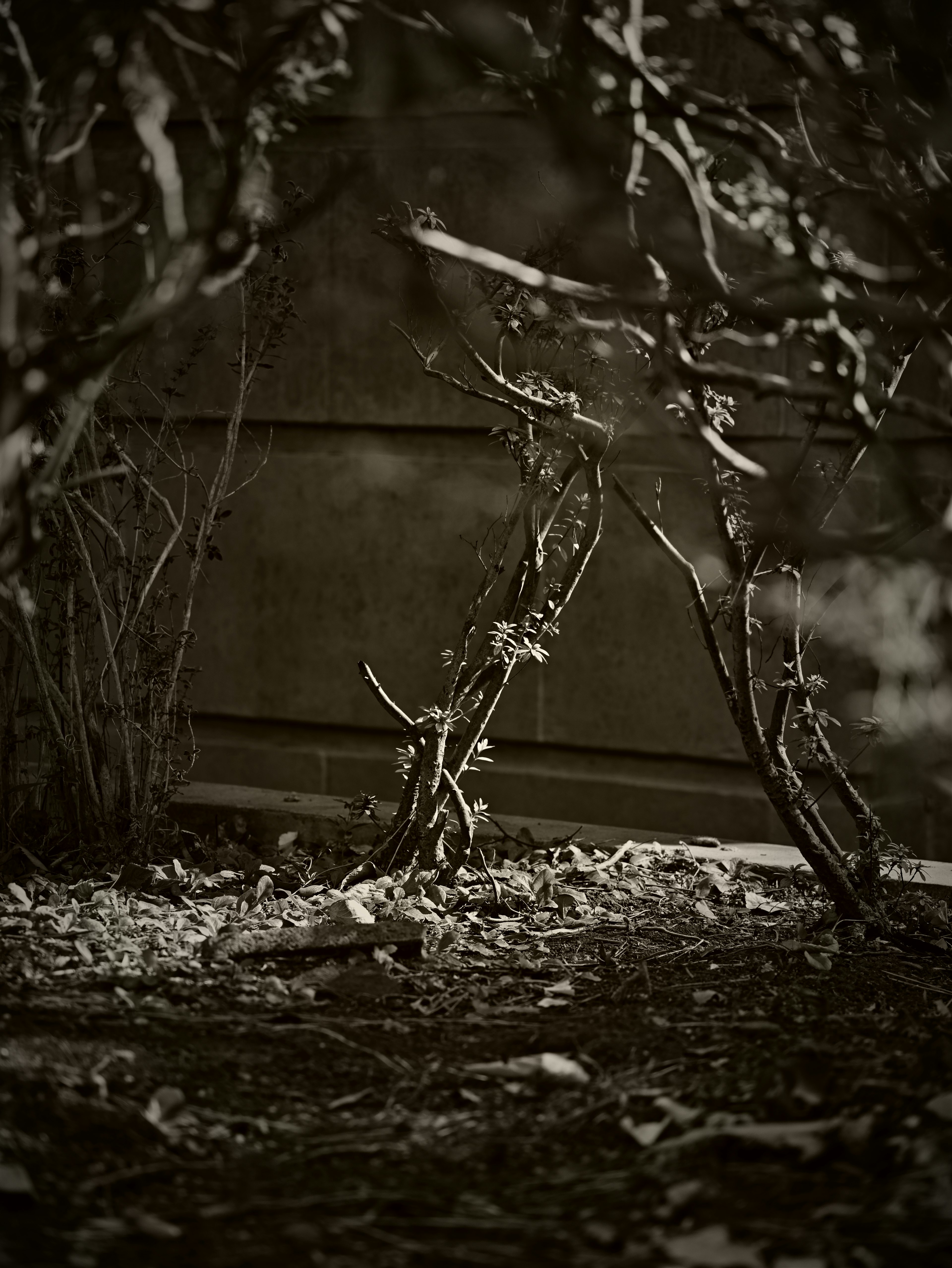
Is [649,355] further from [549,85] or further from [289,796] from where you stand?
[289,796]

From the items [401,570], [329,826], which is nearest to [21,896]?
[329,826]

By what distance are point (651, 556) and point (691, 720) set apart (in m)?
0.67

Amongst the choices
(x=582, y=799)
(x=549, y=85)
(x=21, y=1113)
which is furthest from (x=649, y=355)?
(x=582, y=799)

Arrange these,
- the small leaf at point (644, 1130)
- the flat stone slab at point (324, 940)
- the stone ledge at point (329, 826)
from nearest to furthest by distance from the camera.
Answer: the small leaf at point (644, 1130) → the flat stone slab at point (324, 940) → the stone ledge at point (329, 826)

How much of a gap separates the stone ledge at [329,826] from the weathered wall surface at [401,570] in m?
0.49

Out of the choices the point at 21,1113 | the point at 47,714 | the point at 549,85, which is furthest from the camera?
the point at 47,714

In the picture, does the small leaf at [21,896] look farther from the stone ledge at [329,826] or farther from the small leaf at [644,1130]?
the small leaf at [644,1130]

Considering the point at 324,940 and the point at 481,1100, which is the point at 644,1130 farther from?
the point at 324,940

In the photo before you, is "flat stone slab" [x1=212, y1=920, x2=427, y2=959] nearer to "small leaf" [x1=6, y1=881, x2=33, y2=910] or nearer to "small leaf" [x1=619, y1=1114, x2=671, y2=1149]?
"small leaf" [x1=6, y1=881, x2=33, y2=910]

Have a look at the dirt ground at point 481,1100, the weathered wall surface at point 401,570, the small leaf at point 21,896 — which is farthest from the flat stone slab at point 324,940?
the weathered wall surface at point 401,570

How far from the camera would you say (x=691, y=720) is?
5.34 m

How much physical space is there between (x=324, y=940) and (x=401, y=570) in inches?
101

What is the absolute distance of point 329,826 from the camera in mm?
4664

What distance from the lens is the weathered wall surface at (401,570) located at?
17.5 ft
